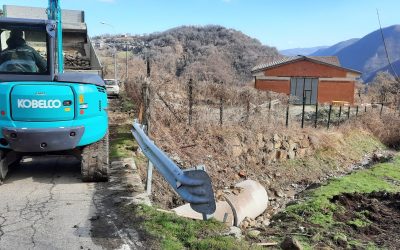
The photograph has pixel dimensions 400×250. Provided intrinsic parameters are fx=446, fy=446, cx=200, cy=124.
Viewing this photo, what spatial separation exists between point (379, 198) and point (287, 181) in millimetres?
4083

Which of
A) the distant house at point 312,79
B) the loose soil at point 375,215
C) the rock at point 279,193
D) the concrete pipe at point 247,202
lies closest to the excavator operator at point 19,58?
the concrete pipe at point 247,202

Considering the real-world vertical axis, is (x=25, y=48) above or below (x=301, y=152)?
above

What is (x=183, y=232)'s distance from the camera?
557cm

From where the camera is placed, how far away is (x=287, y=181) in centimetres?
1576

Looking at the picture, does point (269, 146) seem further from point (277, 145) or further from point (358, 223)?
point (358, 223)

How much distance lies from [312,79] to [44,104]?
132 ft

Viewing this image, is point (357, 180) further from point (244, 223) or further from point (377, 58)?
point (377, 58)

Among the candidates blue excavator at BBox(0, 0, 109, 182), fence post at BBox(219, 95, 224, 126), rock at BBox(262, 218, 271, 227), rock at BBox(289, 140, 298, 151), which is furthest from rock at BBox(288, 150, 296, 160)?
blue excavator at BBox(0, 0, 109, 182)


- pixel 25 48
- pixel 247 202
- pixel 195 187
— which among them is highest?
pixel 25 48

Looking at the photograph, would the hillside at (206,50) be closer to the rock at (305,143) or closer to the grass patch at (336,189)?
the rock at (305,143)

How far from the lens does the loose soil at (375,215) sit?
28.2 feet

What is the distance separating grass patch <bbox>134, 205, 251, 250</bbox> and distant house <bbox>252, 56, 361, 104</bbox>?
3895cm

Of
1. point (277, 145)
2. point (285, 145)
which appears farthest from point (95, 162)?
point (285, 145)

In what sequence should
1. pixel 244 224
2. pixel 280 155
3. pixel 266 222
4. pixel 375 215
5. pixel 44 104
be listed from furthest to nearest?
pixel 280 155 < pixel 375 215 < pixel 266 222 < pixel 244 224 < pixel 44 104
